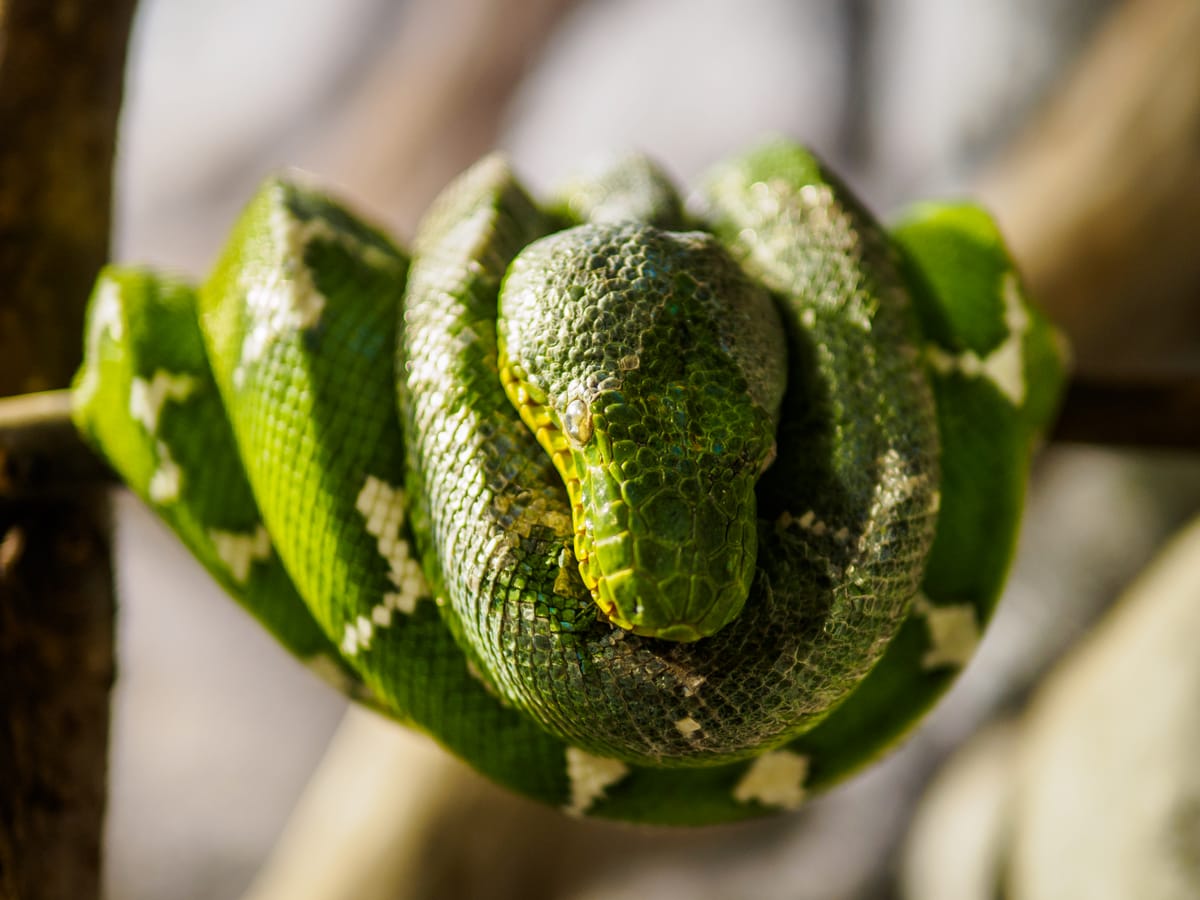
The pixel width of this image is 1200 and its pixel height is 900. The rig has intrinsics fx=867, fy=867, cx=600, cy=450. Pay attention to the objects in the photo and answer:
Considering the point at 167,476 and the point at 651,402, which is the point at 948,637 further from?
the point at 167,476

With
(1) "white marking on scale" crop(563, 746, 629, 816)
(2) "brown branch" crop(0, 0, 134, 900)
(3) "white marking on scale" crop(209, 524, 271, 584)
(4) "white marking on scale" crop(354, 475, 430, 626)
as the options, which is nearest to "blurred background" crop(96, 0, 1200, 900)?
(2) "brown branch" crop(0, 0, 134, 900)

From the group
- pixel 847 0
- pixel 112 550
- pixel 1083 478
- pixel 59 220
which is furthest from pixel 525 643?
pixel 847 0

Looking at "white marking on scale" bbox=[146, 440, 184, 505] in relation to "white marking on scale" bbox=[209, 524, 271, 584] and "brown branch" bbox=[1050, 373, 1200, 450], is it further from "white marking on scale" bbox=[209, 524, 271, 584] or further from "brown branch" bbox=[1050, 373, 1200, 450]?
"brown branch" bbox=[1050, 373, 1200, 450]

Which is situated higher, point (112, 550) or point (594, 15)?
point (594, 15)

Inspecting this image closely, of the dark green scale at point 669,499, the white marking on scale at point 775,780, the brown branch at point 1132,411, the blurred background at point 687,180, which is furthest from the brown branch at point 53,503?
the white marking on scale at point 775,780

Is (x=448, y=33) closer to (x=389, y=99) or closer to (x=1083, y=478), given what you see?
(x=389, y=99)

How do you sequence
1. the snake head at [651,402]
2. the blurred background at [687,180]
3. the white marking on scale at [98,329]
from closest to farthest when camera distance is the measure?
the snake head at [651,402] → the white marking on scale at [98,329] → the blurred background at [687,180]

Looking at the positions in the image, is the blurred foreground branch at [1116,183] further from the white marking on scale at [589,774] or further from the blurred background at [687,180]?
the white marking on scale at [589,774]
